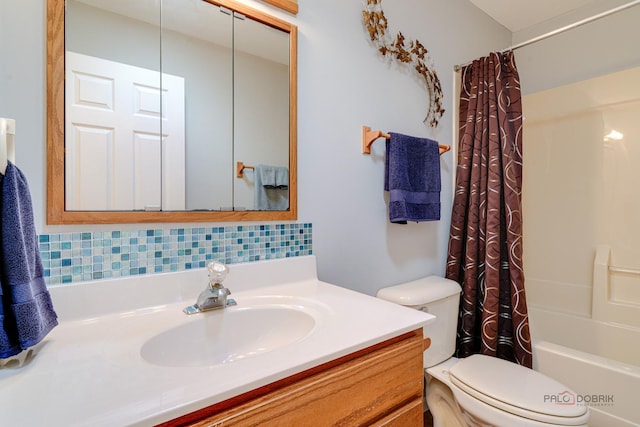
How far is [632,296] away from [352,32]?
2.09m

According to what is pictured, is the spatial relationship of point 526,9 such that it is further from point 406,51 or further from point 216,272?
point 216,272

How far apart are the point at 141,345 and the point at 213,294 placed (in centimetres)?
22

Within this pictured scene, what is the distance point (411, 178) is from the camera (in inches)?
54.3

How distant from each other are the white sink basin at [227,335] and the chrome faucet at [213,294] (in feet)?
0.06

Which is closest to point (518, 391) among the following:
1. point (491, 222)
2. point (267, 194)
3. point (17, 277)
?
point (491, 222)

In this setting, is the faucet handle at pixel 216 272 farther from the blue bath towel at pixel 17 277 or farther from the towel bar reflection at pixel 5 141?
the towel bar reflection at pixel 5 141

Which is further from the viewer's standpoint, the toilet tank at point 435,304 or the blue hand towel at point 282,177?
the toilet tank at point 435,304

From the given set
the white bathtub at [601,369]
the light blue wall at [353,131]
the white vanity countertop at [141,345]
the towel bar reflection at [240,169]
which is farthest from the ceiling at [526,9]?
the white vanity countertop at [141,345]

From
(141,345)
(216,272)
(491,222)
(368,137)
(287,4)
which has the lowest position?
(141,345)

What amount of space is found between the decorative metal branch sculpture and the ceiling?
0.68m

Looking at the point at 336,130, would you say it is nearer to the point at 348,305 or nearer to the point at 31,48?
the point at 348,305

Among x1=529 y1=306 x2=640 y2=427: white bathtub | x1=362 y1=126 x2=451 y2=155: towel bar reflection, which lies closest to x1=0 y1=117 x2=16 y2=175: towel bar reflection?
x1=362 y1=126 x2=451 y2=155: towel bar reflection

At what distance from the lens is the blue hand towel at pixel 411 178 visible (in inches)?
51.8

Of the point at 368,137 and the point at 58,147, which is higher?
the point at 368,137
